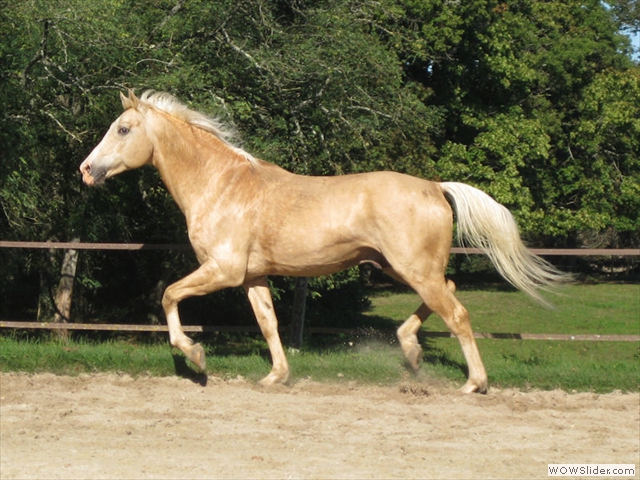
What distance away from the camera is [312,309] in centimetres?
1532

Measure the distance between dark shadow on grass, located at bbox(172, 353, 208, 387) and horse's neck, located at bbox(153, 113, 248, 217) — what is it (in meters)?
1.47

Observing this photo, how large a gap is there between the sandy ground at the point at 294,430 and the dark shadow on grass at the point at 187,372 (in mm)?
101

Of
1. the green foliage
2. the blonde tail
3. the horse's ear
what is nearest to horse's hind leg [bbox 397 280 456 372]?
the blonde tail

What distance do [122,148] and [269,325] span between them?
214 centimetres

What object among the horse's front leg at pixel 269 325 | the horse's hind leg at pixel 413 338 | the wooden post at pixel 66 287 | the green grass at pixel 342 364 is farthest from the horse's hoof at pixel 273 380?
the wooden post at pixel 66 287

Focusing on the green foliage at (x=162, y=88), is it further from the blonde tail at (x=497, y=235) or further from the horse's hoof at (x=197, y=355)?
the horse's hoof at (x=197, y=355)

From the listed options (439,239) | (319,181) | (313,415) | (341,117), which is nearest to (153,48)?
(341,117)

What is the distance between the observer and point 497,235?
295 inches

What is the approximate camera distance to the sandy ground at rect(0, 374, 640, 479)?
204 inches

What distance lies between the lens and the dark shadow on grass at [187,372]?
7.66m

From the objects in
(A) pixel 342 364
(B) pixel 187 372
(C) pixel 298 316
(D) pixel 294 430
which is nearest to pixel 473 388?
(A) pixel 342 364

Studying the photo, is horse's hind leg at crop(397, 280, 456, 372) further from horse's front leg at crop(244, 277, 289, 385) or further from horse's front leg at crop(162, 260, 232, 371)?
horse's front leg at crop(162, 260, 232, 371)

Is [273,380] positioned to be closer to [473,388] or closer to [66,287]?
[473,388]

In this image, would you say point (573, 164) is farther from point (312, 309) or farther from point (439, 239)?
point (439, 239)
